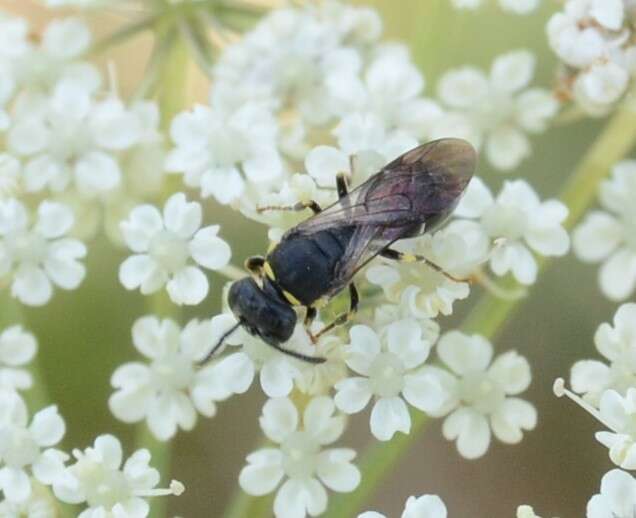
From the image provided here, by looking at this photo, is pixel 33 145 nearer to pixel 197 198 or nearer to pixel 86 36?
pixel 86 36

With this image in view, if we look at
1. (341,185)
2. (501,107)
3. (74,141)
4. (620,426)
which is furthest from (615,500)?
(74,141)

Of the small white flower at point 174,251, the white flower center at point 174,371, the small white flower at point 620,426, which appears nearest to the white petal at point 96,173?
the small white flower at point 174,251

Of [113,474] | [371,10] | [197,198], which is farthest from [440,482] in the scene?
[113,474]

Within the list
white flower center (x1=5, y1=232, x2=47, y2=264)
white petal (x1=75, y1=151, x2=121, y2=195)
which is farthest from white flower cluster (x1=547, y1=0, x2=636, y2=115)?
white flower center (x1=5, y1=232, x2=47, y2=264)

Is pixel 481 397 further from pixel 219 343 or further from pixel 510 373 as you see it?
pixel 219 343

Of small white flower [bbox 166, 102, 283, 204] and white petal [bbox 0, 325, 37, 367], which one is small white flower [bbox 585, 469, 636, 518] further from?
white petal [bbox 0, 325, 37, 367]

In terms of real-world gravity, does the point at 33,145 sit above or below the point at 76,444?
above
